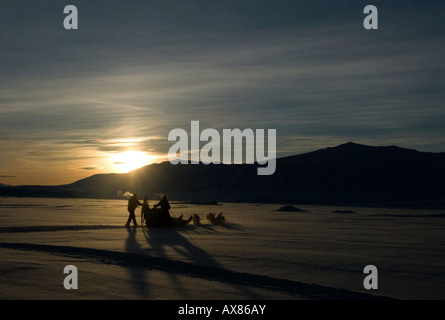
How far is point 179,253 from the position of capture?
14484mm

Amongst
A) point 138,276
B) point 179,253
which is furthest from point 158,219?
point 138,276

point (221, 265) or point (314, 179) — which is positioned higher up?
point (314, 179)

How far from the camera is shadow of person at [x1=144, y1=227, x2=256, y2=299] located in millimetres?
9805

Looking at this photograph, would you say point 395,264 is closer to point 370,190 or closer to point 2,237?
point 2,237

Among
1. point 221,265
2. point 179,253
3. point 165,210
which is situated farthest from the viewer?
point 165,210

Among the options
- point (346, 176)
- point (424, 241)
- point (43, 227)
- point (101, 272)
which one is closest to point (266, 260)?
point (101, 272)

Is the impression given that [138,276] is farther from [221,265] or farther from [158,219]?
[158,219]

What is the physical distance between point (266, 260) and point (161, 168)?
159 m

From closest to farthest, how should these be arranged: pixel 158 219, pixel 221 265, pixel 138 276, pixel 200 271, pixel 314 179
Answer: pixel 138 276 < pixel 200 271 < pixel 221 265 < pixel 158 219 < pixel 314 179

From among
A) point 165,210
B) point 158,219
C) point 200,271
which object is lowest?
point 200,271

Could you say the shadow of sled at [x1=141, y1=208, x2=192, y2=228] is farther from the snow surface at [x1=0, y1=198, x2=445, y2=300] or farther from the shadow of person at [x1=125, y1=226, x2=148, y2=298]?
the shadow of person at [x1=125, y1=226, x2=148, y2=298]

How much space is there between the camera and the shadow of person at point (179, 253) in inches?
386

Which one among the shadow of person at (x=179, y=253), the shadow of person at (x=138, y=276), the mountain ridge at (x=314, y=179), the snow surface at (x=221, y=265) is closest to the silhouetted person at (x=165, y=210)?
the shadow of person at (x=179, y=253)
